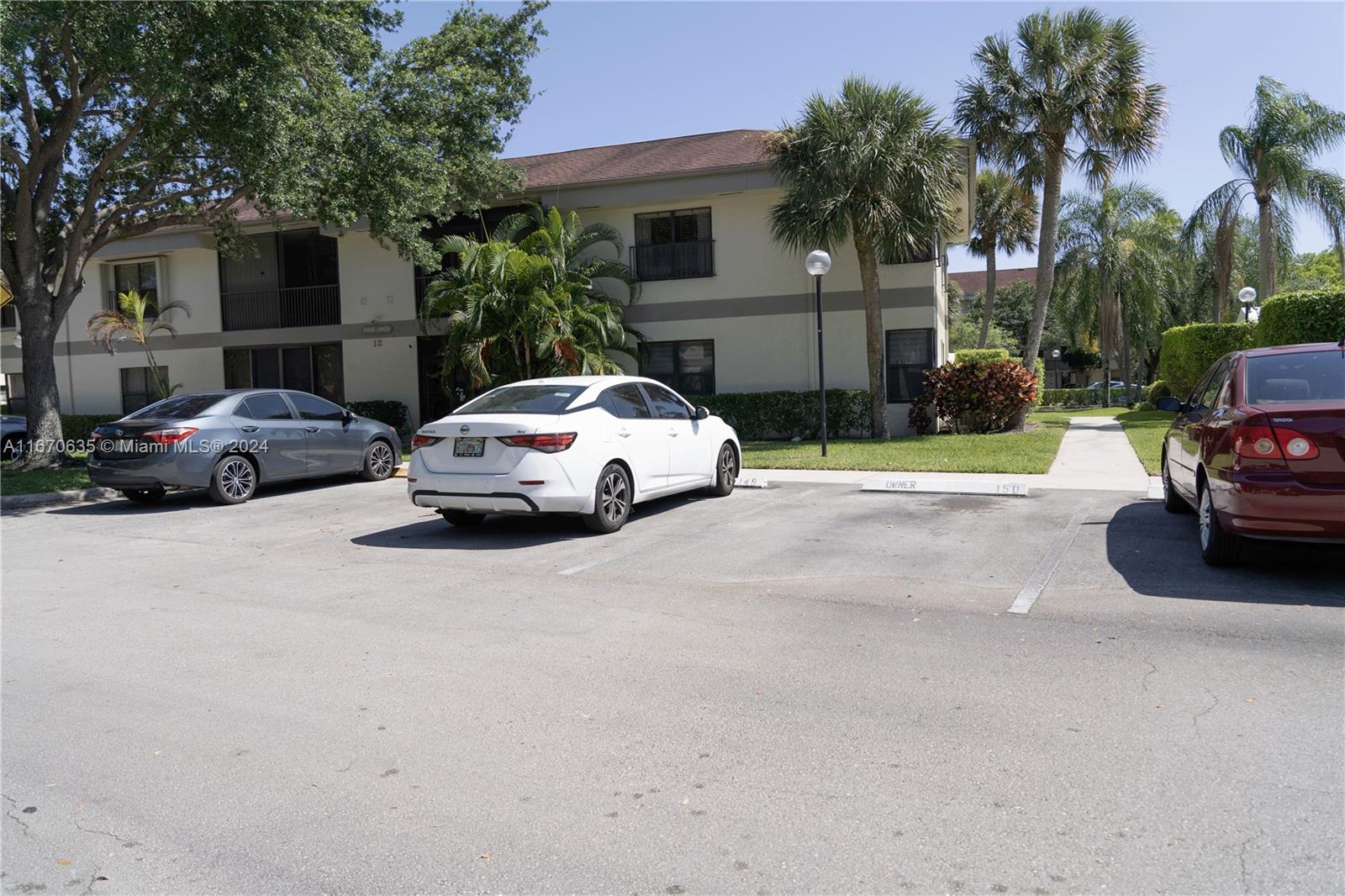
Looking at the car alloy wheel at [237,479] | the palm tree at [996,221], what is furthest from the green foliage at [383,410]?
the palm tree at [996,221]

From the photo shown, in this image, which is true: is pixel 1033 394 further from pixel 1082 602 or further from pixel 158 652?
pixel 158 652

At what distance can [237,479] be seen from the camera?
485 inches

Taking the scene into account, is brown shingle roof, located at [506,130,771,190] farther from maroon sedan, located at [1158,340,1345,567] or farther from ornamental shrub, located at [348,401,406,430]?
maroon sedan, located at [1158,340,1345,567]

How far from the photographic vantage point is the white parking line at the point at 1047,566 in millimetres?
6398

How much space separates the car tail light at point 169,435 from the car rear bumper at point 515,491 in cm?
446

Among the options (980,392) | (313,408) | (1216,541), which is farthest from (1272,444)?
(980,392)

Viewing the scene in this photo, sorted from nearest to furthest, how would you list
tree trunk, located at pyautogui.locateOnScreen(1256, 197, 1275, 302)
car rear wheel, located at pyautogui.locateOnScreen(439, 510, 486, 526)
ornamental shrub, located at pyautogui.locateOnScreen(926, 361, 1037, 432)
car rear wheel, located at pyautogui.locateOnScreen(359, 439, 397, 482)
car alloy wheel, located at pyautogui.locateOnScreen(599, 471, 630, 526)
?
car alloy wheel, located at pyautogui.locateOnScreen(599, 471, 630, 526), car rear wheel, located at pyautogui.locateOnScreen(439, 510, 486, 526), car rear wheel, located at pyautogui.locateOnScreen(359, 439, 397, 482), ornamental shrub, located at pyautogui.locateOnScreen(926, 361, 1037, 432), tree trunk, located at pyautogui.locateOnScreen(1256, 197, 1275, 302)

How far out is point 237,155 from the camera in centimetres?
1421

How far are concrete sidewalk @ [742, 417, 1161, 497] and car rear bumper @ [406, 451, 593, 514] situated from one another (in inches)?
187

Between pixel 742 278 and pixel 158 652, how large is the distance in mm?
17115

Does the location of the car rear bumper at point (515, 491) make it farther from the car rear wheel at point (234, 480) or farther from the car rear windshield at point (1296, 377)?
the car rear windshield at point (1296, 377)

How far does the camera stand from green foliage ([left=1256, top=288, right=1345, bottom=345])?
51.4 feet

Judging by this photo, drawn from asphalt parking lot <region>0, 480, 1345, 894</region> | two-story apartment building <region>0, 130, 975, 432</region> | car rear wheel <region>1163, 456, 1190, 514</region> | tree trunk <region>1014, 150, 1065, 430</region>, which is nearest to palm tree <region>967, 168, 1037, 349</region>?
tree trunk <region>1014, 150, 1065, 430</region>

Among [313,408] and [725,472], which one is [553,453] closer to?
[725,472]
